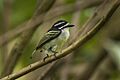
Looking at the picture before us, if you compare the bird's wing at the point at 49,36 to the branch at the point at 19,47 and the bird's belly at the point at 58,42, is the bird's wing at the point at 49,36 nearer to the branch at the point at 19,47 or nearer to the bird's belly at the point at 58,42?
the bird's belly at the point at 58,42

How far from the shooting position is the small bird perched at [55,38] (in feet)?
8.86

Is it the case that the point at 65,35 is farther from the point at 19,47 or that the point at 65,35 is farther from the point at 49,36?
the point at 19,47

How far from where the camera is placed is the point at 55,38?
2.79 metres

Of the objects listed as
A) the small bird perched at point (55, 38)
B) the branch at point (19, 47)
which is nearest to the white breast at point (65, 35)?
the small bird perched at point (55, 38)

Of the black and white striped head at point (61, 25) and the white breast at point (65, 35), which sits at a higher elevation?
the black and white striped head at point (61, 25)

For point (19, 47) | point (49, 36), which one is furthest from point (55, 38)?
point (19, 47)

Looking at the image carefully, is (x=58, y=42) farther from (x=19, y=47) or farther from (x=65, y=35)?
(x=19, y=47)

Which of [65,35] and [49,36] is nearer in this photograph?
[65,35]

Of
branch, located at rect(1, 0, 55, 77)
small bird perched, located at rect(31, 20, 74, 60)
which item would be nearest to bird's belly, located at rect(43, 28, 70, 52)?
small bird perched, located at rect(31, 20, 74, 60)

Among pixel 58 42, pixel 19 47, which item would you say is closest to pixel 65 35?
pixel 58 42

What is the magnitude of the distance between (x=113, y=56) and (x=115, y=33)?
46 cm

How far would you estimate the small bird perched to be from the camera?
270cm

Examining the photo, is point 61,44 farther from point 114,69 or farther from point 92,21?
point 114,69

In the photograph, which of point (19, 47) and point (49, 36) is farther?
point (49, 36)
